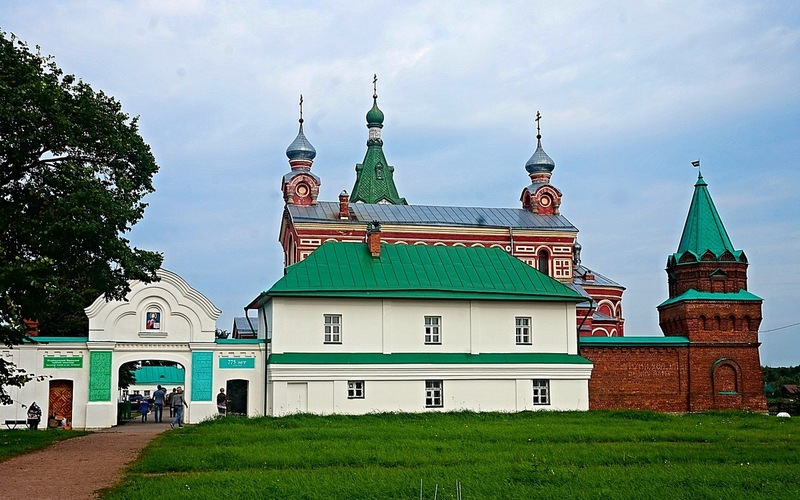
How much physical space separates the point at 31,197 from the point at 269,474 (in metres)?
9.10

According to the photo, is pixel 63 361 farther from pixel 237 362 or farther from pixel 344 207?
pixel 344 207

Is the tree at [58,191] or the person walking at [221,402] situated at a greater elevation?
the tree at [58,191]

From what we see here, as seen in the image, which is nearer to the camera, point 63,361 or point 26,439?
point 26,439

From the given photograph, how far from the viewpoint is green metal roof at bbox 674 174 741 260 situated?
35688 mm

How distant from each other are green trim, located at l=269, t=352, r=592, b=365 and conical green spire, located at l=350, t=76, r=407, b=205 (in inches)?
1215

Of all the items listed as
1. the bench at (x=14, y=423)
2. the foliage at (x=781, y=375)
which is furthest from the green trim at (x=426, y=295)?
the foliage at (x=781, y=375)

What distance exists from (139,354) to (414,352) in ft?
28.9

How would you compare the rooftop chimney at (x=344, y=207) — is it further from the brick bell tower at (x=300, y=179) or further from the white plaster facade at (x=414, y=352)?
the white plaster facade at (x=414, y=352)

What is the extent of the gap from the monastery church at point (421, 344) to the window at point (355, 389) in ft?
0.15

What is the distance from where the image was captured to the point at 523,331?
31781mm

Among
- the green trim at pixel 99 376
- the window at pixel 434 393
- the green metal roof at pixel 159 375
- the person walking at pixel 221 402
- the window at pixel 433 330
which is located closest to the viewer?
the green trim at pixel 99 376

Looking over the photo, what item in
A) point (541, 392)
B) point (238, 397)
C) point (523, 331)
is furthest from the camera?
point (238, 397)

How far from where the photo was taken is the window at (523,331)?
3172 cm

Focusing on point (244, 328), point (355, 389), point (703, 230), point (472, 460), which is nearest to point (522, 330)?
point (355, 389)
